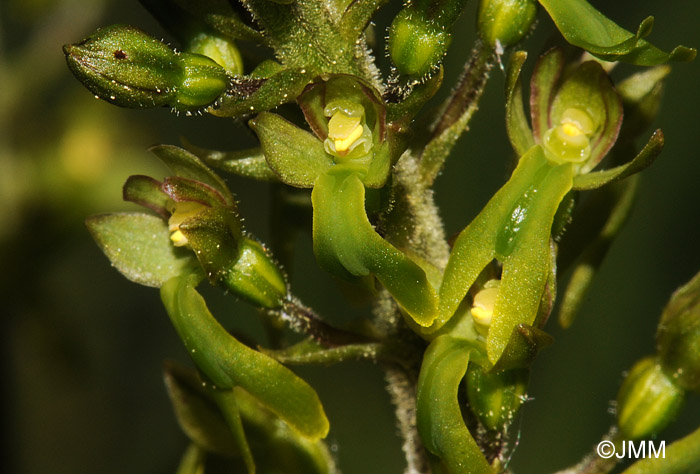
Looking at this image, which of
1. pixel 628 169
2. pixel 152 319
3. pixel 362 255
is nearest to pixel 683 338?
pixel 628 169

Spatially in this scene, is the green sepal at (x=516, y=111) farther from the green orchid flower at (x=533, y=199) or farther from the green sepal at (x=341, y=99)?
the green sepal at (x=341, y=99)

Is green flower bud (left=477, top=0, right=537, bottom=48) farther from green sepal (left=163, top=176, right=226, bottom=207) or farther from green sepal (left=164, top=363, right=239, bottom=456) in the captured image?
green sepal (left=164, top=363, right=239, bottom=456)

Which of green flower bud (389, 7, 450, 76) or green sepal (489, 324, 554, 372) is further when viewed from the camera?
green flower bud (389, 7, 450, 76)

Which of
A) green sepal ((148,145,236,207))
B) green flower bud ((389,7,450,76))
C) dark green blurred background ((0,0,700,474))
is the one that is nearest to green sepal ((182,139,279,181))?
green sepal ((148,145,236,207))

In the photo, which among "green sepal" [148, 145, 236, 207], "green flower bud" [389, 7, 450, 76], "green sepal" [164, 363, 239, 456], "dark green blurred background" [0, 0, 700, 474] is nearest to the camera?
"green flower bud" [389, 7, 450, 76]

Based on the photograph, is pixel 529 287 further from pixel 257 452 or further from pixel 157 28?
pixel 157 28

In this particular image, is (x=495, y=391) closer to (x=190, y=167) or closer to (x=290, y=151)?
(x=290, y=151)
